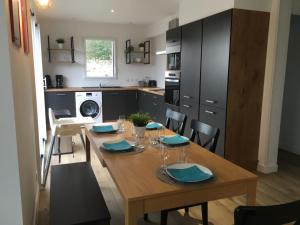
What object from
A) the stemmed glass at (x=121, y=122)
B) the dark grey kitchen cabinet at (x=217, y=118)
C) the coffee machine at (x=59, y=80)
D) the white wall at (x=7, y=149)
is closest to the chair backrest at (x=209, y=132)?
the stemmed glass at (x=121, y=122)

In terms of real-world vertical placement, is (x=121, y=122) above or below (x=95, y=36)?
below

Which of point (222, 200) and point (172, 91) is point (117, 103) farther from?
point (222, 200)

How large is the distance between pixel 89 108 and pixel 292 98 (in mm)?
4038

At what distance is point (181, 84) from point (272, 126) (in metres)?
1.42

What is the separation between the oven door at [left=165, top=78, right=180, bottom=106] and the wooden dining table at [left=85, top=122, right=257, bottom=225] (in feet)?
7.85

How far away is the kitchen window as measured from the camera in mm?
6308

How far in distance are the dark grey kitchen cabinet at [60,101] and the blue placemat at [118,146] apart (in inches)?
153

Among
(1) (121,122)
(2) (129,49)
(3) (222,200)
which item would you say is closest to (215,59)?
(1) (121,122)

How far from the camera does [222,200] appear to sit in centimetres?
265

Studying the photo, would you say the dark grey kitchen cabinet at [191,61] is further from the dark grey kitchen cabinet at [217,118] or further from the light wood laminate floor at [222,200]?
the light wood laminate floor at [222,200]

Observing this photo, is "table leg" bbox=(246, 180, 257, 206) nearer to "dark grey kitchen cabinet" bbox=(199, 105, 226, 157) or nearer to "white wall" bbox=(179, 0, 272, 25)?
"dark grey kitchen cabinet" bbox=(199, 105, 226, 157)

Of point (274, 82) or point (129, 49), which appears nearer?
point (274, 82)

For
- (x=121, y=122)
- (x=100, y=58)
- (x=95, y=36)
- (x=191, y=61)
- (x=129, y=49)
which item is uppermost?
(x=95, y=36)

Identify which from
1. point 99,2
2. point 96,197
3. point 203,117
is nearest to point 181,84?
point 203,117
